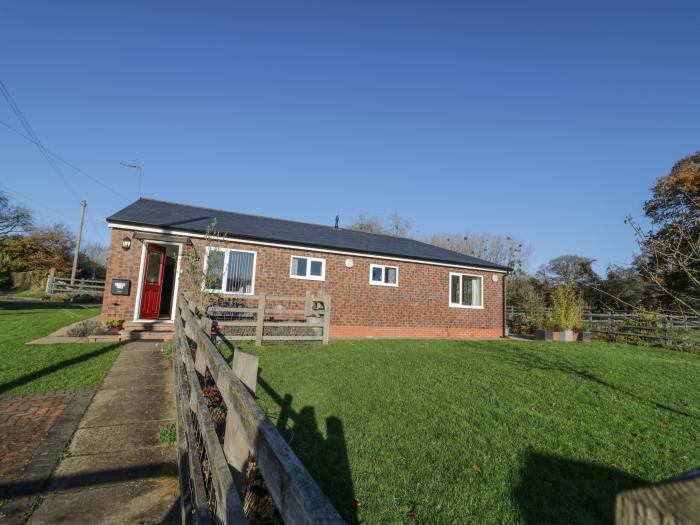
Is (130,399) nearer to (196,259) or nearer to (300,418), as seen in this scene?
(300,418)

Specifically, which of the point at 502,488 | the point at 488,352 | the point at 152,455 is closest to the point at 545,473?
the point at 502,488

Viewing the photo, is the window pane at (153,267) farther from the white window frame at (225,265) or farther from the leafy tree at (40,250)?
the leafy tree at (40,250)

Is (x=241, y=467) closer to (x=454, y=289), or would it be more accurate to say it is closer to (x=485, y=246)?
(x=454, y=289)

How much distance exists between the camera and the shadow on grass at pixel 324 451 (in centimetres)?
292

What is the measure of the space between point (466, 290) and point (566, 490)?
541 inches

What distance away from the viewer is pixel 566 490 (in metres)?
3.11

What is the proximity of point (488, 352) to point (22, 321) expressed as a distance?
15308 mm

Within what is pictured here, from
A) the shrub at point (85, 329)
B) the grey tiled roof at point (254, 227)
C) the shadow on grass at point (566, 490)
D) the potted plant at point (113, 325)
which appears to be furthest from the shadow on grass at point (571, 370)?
the shrub at point (85, 329)

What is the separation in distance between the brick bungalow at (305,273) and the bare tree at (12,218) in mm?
20144

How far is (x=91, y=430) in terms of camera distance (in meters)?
4.02

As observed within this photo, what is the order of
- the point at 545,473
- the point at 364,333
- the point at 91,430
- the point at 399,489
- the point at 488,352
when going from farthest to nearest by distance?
1. the point at 364,333
2. the point at 488,352
3. the point at 91,430
4. the point at 545,473
5. the point at 399,489

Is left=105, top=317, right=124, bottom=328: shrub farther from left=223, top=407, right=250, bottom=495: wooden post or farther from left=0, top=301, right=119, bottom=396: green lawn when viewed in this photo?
left=223, top=407, right=250, bottom=495: wooden post

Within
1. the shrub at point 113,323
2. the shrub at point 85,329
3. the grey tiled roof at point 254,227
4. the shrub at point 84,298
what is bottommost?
the shrub at point 85,329

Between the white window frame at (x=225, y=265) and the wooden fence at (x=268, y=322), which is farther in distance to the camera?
the white window frame at (x=225, y=265)
